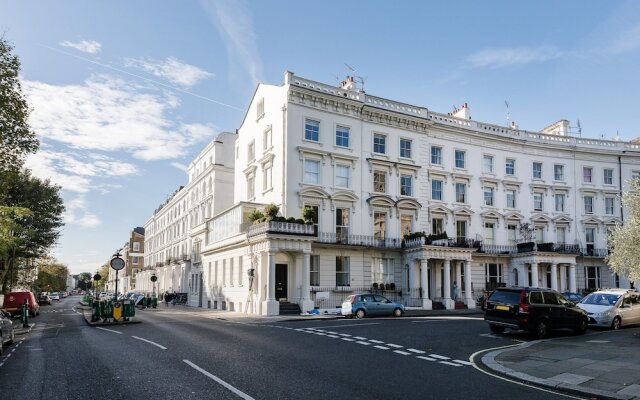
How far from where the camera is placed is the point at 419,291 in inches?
1403

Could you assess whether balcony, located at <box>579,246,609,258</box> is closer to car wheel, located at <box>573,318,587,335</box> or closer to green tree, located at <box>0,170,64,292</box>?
car wheel, located at <box>573,318,587,335</box>

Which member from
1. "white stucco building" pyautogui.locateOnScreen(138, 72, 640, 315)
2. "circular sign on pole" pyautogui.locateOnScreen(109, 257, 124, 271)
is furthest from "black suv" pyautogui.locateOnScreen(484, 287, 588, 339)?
"circular sign on pole" pyautogui.locateOnScreen(109, 257, 124, 271)

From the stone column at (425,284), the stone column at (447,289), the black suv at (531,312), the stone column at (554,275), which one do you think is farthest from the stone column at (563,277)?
the black suv at (531,312)

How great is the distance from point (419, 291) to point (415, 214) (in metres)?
6.03

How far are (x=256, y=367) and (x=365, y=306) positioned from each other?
1783cm

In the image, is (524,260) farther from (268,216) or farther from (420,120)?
(268,216)

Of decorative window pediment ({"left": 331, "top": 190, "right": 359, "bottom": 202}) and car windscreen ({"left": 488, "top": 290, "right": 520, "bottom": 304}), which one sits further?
decorative window pediment ({"left": 331, "top": 190, "right": 359, "bottom": 202})

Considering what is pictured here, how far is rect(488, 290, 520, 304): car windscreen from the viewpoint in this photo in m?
17.1

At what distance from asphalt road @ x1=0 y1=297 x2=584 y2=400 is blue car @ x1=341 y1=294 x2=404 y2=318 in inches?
395

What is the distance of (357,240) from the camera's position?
113ft

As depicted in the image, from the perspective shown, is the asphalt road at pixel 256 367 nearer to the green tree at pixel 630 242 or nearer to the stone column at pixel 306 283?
the green tree at pixel 630 242

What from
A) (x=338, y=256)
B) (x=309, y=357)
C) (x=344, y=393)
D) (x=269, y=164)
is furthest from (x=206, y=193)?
(x=344, y=393)

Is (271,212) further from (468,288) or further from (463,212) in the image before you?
(463,212)

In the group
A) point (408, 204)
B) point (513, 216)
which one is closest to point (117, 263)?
point (408, 204)
